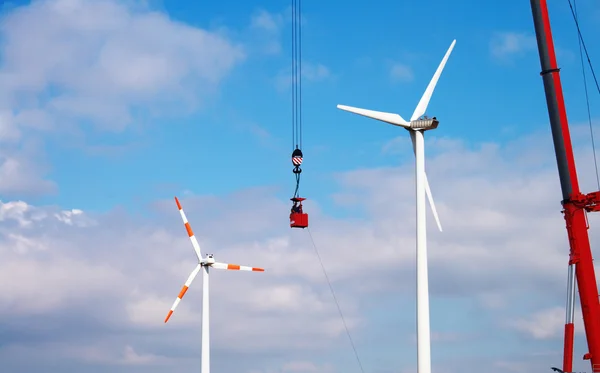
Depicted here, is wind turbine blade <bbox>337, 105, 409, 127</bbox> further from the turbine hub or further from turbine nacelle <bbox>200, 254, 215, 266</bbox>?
turbine nacelle <bbox>200, 254, 215, 266</bbox>

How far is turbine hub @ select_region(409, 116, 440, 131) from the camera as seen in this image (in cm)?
5747

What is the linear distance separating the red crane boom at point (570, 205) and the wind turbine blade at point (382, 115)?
647 inches

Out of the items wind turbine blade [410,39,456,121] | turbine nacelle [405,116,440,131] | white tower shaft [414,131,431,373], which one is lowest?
white tower shaft [414,131,431,373]

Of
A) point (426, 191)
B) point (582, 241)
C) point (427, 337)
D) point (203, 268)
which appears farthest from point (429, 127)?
point (203, 268)

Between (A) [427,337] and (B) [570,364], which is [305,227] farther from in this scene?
(B) [570,364]

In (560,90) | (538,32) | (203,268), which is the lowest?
(203,268)

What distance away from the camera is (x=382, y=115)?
193 ft

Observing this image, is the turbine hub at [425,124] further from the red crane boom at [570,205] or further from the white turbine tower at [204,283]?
the white turbine tower at [204,283]

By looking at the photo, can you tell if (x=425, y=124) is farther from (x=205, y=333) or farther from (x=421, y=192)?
(x=205, y=333)

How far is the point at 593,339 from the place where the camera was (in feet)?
213

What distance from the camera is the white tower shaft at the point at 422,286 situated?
5369 cm

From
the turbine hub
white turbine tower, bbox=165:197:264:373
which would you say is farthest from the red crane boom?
white turbine tower, bbox=165:197:264:373

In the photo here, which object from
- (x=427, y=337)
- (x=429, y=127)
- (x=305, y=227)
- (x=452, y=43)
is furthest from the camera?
(x=305, y=227)

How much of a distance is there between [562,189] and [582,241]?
4113mm
